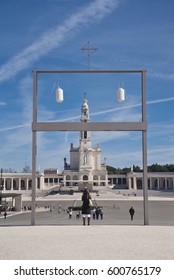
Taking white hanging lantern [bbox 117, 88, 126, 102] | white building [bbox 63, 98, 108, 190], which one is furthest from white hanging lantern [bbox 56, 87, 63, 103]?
white building [bbox 63, 98, 108, 190]

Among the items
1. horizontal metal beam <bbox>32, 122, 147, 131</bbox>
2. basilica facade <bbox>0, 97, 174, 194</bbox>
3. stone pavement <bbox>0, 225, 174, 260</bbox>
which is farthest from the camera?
basilica facade <bbox>0, 97, 174, 194</bbox>

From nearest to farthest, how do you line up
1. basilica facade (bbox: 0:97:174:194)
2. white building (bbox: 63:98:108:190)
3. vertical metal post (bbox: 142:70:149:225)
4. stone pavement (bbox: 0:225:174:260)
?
stone pavement (bbox: 0:225:174:260)
vertical metal post (bbox: 142:70:149:225)
basilica facade (bbox: 0:97:174:194)
white building (bbox: 63:98:108:190)

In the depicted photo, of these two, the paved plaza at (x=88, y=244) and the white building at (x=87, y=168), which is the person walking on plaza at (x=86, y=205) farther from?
the white building at (x=87, y=168)

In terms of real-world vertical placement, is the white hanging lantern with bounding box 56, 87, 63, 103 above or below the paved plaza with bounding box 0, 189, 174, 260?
above

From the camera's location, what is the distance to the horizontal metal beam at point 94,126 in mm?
15203

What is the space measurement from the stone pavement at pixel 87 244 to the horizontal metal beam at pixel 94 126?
452 cm

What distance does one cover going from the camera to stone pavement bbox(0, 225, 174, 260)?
8094 mm

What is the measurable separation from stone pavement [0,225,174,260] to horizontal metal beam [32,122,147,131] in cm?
452

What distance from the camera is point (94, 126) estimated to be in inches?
600

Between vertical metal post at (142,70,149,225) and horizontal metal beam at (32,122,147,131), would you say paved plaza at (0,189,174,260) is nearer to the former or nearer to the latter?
vertical metal post at (142,70,149,225)

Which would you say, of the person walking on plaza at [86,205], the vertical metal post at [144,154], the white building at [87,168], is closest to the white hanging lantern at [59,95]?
the vertical metal post at [144,154]
